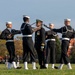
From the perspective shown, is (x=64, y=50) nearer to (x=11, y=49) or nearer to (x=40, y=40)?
(x=40, y=40)

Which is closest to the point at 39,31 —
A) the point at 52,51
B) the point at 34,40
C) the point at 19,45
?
the point at 34,40

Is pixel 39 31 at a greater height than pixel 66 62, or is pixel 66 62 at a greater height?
pixel 39 31

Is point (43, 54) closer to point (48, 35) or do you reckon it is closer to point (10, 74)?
point (48, 35)

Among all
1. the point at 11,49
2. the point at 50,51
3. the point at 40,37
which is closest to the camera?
the point at 40,37

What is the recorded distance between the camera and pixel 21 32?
65.3 ft

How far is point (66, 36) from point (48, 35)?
141 cm

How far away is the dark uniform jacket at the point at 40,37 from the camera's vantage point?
2034cm

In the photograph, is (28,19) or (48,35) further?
(48,35)

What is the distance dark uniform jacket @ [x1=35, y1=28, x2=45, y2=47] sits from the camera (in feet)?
66.7

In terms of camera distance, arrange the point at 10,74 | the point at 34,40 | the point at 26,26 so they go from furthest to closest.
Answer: the point at 34,40 < the point at 26,26 < the point at 10,74

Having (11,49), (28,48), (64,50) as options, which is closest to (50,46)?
(64,50)

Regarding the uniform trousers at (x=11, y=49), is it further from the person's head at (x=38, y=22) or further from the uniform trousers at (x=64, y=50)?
the uniform trousers at (x=64, y=50)

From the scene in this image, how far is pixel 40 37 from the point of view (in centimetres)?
2045

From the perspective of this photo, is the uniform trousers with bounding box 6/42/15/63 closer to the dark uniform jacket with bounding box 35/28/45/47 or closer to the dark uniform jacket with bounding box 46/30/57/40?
the dark uniform jacket with bounding box 35/28/45/47
